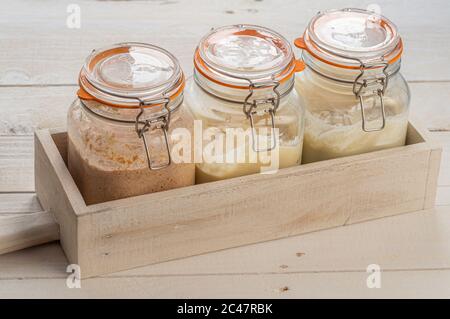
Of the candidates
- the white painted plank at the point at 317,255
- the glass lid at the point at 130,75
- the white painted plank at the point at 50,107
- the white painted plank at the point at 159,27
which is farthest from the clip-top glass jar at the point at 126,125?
the white painted plank at the point at 159,27

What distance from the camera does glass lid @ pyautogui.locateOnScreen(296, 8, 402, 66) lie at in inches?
48.3

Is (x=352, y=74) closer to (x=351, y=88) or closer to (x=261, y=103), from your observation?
(x=351, y=88)

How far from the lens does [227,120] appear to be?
1193 mm

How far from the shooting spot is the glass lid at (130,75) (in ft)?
3.73

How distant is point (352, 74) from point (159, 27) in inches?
21.2

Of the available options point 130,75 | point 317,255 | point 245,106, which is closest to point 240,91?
point 245,106

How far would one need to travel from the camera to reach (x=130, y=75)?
117 centimetres

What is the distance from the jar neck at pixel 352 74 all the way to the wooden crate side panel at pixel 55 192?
316 millimetres

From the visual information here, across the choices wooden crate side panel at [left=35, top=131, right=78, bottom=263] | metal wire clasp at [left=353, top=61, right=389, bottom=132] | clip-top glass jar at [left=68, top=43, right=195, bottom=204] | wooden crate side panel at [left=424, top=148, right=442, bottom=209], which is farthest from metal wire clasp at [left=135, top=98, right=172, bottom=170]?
wooden crate side panel at [left=424, top=148, right=442, bottom=209]

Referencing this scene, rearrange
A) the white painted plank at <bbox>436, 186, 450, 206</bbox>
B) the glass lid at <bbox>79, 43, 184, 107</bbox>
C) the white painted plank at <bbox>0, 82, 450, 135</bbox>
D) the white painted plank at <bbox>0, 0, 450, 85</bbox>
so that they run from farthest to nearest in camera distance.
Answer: the white painted plank at <bbox>0, 0, 450, 85</bbox> < the white painted plank at <bbox>0, 82, 450, 135</bbox> < the white painted plank at <bbox>436, 186, 450, 206</bbox> < the glass lid at <bbox>79, 43, 184, 107</bbox>

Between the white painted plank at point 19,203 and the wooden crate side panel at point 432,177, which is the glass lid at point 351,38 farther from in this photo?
the white painted plank at point 19,203

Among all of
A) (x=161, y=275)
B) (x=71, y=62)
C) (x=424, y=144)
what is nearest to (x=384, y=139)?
(x=424, y=144)

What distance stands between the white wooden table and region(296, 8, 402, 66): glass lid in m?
0.21

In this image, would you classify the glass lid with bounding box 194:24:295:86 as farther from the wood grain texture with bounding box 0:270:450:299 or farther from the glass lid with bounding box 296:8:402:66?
the wood grain texture with bounding box 0:270:450:299
